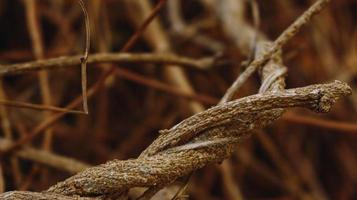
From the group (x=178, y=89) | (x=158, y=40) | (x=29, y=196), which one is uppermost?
(x=158, y=40)

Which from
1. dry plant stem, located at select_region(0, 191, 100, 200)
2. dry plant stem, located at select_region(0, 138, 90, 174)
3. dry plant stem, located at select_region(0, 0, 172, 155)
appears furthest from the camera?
dry plant stem, located at select_region(0, 138, 90, 174)

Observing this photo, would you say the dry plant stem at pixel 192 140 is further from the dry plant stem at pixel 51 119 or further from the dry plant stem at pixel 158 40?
the dry plant stem at pixel 158 40

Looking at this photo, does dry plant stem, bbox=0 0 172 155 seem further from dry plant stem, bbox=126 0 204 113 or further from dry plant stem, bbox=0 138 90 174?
dry plant stem, bbox=126 0 204 113

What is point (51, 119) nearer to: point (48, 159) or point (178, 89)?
point (48, 159)

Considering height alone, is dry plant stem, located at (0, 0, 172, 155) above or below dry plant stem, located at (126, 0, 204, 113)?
below

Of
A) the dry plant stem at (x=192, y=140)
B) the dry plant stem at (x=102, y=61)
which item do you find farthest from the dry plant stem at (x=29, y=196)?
the dry plant stem at (x=102, y=61)

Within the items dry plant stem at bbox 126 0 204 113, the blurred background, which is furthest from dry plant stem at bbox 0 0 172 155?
dry plant stem at bbox 126 0 204 113

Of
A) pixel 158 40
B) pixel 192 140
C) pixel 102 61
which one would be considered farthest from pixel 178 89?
pixel 192 140
